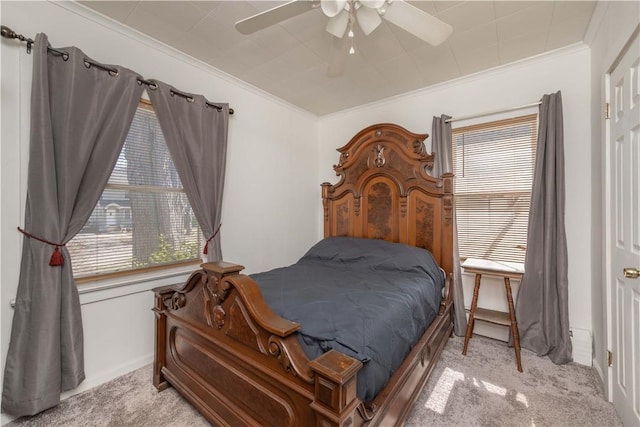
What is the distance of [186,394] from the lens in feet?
5.50

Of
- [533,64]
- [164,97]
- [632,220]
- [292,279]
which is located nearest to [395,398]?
[292,279]

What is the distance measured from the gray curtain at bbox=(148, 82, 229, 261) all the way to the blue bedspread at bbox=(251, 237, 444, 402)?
2.53 ft

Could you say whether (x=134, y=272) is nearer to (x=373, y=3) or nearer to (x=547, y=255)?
(x=373, y=3)

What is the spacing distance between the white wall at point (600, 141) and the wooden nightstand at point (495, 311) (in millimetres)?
481

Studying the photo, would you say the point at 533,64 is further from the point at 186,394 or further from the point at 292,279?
the point at 186,394

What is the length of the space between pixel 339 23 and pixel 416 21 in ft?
1.41

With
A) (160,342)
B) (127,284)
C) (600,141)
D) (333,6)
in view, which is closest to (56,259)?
(127,284)

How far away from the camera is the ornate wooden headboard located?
109 inches

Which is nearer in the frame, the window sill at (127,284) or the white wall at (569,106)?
the window sill at (127,284)

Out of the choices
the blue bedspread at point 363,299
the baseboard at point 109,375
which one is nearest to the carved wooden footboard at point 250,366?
the blue bedspread at point 363,299

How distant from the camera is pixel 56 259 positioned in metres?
1.68

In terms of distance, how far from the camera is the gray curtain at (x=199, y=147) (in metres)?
2.28

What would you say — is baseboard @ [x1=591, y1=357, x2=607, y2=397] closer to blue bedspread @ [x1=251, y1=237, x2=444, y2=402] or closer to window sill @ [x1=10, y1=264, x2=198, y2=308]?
blue bedspread @ [x1=251, y1=237, x2=444, y2=402]

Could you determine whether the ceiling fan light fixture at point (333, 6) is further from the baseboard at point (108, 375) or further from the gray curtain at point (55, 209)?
the baseboard at point (108, 375)
